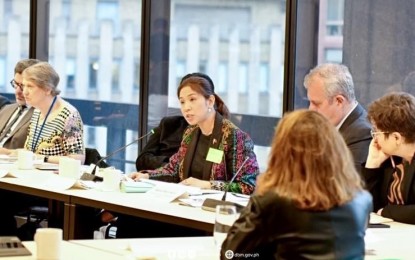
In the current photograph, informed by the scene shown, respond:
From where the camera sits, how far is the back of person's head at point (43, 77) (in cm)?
572

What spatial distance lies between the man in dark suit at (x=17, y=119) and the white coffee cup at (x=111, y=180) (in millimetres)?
1886

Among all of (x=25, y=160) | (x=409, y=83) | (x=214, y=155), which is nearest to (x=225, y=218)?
(x=214, y=155)

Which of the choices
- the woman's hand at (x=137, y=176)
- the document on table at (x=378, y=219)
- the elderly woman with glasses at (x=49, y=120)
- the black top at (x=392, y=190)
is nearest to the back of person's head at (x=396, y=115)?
the black top at (x=392, y=190)

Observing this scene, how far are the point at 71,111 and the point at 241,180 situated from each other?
5.53ft

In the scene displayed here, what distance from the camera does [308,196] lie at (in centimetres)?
237

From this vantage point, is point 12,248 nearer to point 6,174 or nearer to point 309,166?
point 309,166

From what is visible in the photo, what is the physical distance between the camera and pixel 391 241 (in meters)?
3.22

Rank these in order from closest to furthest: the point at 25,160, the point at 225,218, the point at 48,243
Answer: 1. the point at 48,243
2. the point at 225,218
3. the point at 25,160

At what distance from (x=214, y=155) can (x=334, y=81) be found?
828 millimetres

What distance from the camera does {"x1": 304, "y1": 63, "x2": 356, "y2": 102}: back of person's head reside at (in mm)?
4531

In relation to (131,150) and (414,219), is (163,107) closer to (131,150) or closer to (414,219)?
(131,150)

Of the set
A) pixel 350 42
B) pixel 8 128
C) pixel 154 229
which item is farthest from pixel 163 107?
pixel 154 229

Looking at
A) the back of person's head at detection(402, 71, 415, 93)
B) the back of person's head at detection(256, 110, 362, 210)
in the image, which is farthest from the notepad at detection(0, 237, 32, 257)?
the back of person's head at detection(402, 71, 415, 93)

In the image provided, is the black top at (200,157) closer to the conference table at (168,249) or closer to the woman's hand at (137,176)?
the woman's hand at (137,176)
